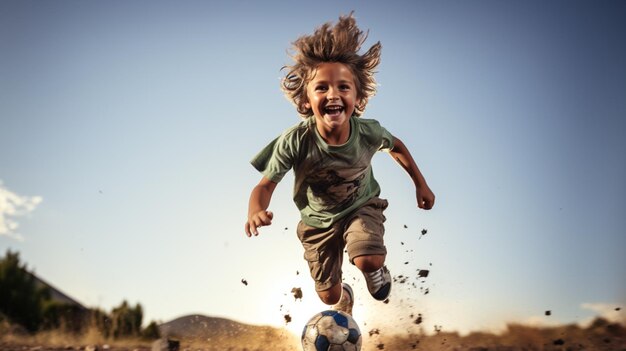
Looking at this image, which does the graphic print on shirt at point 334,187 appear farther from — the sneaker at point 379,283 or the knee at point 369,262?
the sneaker at point 379,283

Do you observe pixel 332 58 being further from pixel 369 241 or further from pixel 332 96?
pixel 369 241

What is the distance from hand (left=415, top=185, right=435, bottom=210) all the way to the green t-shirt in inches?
19.0

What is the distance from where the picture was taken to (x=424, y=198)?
548 cm

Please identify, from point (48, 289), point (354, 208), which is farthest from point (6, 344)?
point (48, 289)

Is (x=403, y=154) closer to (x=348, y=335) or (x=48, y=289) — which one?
(x=348, y=335)

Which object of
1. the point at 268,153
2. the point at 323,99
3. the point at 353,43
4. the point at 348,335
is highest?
the point at 353,43

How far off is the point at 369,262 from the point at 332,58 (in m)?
1.81

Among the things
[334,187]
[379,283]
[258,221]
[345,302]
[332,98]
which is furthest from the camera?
[345,302]

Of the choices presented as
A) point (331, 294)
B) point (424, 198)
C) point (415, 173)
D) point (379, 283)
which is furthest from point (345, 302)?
point (415, 173)

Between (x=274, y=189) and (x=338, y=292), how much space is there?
4.50 feet

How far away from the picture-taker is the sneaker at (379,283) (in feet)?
16.9

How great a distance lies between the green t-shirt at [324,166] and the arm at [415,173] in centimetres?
35

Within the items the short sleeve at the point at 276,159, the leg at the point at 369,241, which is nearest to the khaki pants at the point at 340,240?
the leg at the point at 369,241

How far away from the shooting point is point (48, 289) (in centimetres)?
1678
